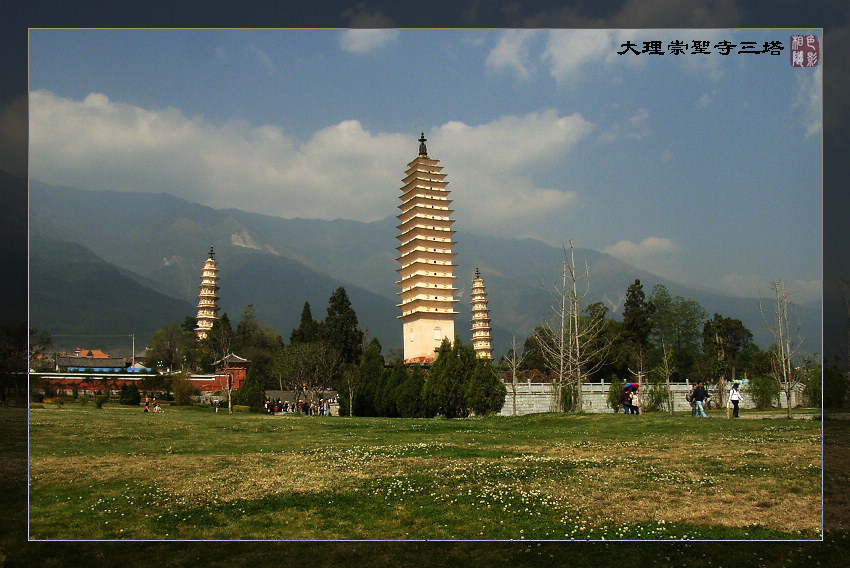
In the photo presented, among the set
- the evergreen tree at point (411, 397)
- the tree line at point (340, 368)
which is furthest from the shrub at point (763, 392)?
the evergreen tree at point (411, 397)

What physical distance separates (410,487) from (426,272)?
2119cm

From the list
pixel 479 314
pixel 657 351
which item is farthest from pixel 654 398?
pixel 479 314

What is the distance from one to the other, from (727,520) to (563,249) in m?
4.17

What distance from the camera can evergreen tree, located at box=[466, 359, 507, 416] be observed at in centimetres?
1547

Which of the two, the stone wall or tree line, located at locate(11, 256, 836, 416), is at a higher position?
tree line, located at locate(11, 256, 836, 416)

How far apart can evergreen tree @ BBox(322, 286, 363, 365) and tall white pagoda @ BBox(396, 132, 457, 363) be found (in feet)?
14.9

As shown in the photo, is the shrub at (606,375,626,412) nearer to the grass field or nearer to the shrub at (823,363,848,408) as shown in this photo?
the shrub at (823,363,848,408)

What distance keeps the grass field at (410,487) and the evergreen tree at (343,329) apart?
23919 millimetres

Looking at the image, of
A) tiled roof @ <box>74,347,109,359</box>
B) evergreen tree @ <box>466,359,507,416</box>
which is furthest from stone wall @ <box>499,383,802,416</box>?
tiled roof @ <box>74,347,109,359</box>

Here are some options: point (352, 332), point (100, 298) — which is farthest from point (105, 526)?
point (352, 332)

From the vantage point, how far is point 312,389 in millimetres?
26938

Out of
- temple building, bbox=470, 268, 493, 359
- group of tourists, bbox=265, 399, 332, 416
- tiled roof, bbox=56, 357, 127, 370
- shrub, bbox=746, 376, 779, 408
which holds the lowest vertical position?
group of tourists, bbox=265, 399, 332, 416

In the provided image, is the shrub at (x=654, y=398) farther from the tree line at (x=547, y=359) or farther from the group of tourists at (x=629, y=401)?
the group of tourists at (x=629, y=401)

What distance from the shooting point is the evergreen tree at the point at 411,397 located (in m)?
15.8
